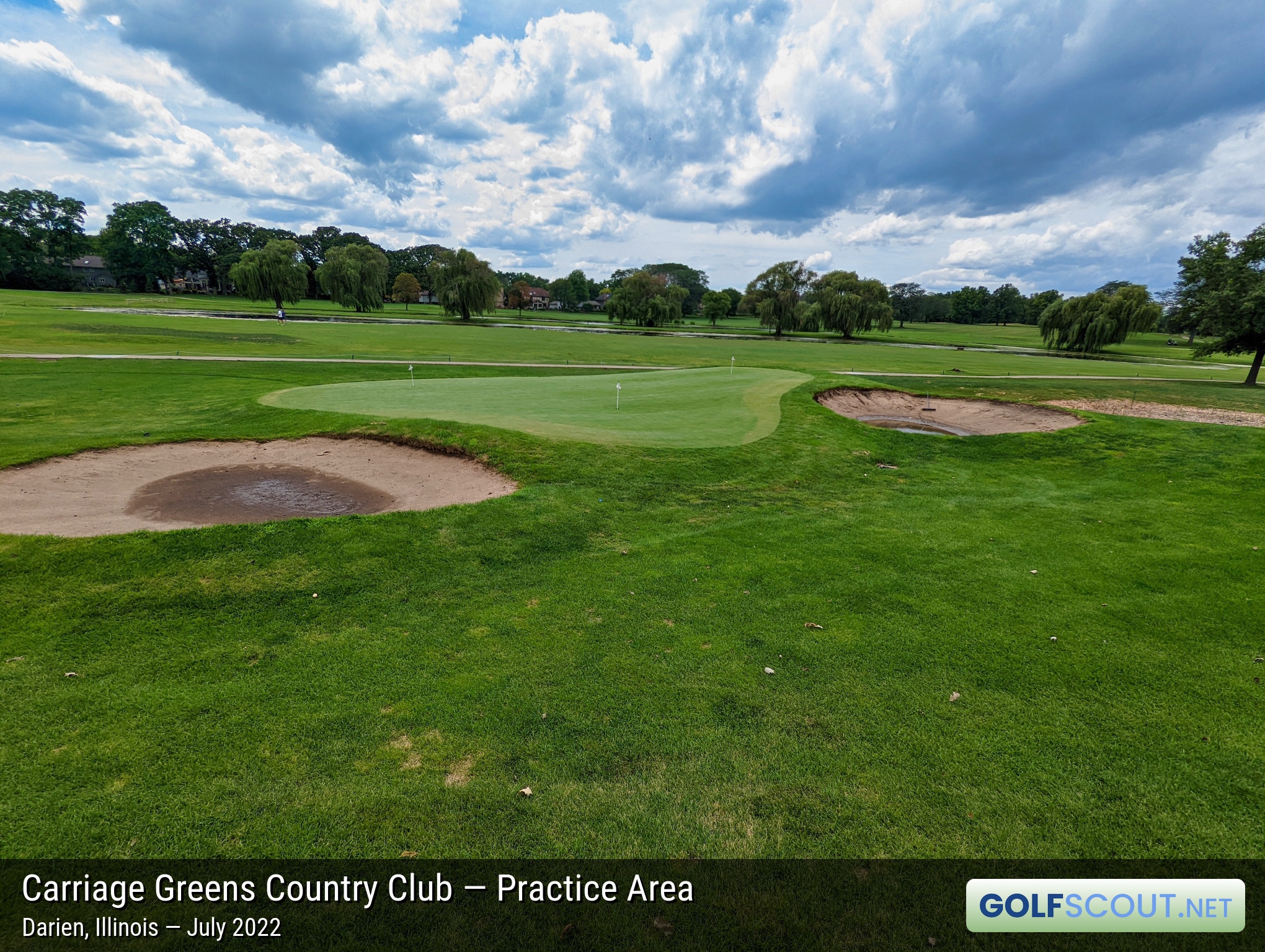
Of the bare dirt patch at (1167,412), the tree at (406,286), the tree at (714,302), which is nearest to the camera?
the bare dirt patch at (1167,412)

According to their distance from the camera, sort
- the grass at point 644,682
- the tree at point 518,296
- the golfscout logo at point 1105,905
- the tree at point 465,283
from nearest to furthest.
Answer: the golfscout logo at point 1105,905 < the grass at point 644,682 < the tree at point 465,283 < the tree at point 518,296

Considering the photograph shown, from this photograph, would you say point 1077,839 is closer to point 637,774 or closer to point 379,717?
point 637,774

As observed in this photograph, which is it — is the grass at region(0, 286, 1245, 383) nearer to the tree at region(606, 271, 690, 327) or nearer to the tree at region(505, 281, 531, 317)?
the tree at region(606, 271, 690, 327)

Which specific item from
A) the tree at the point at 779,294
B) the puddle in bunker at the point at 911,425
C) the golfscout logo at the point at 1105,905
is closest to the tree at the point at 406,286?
the tree at the point at 779,294

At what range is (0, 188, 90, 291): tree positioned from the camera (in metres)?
93.4

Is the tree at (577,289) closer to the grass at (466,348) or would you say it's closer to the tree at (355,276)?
the tree at (355,276)

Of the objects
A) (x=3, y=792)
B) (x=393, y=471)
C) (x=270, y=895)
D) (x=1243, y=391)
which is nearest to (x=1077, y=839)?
(x=270, y=895)

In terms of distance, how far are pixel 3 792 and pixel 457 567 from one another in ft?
15.2

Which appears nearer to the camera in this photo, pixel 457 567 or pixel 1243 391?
pixel 457 567

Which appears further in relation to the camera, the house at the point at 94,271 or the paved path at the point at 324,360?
the house at the point at 94,271

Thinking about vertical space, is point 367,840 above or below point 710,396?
below

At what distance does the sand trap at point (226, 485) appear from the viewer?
31.0 feet

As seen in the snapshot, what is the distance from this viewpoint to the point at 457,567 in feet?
26.4

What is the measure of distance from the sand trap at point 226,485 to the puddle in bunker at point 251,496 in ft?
0.08
